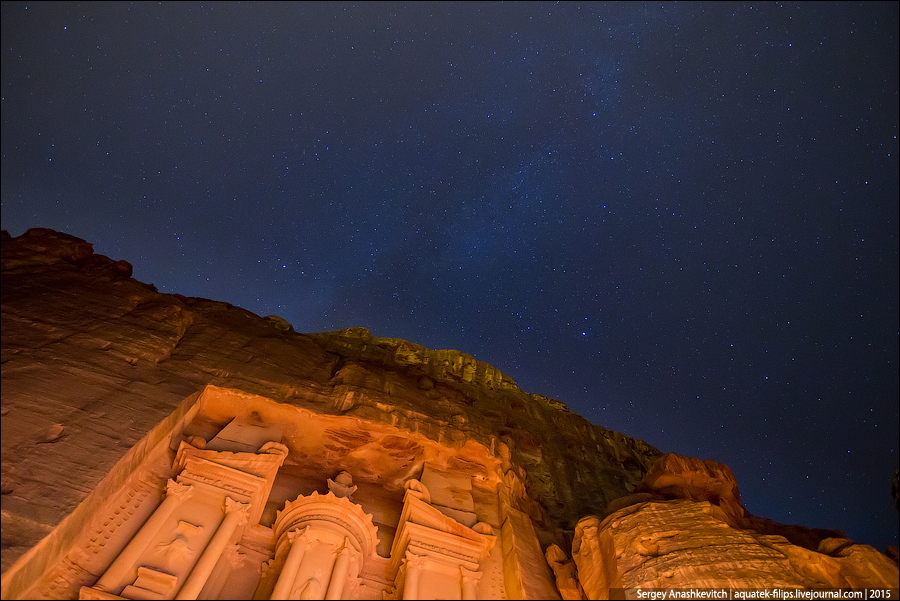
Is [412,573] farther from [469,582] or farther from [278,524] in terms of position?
[278,524]

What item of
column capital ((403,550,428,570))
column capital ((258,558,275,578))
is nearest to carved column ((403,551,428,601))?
column capital ((403,550,428,570))

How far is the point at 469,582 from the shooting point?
11.4 m

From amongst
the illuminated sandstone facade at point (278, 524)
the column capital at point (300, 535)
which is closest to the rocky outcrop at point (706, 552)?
the illuminated sandstone facade at point (278, 524)

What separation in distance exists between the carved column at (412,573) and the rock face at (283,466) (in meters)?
0.07

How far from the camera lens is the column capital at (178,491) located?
11.6 m

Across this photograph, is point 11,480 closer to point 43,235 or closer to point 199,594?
point 199,594

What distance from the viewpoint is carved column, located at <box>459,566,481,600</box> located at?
11.2 m

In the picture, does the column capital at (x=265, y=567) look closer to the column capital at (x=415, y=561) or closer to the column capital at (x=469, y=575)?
the column capital at (x=415, y=561)

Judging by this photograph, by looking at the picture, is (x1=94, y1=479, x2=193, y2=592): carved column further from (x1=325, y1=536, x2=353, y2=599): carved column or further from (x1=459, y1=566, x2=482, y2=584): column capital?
(x1=459, y1=566, x2=482, y2=584): column capital

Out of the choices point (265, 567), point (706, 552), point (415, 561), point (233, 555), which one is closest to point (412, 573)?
point (415, 561)

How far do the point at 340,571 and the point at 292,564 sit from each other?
1.05 meters

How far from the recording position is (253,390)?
14.2 metres

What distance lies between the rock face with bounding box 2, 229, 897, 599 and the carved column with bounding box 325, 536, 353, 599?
0.48 metres

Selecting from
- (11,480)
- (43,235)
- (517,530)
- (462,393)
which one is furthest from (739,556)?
(43,235)
